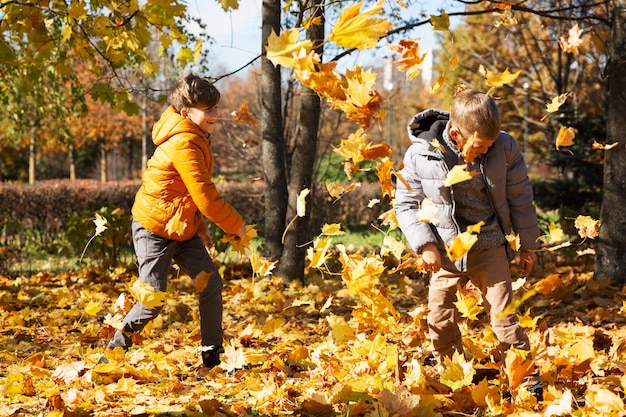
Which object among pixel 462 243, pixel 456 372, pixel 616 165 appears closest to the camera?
pixel 462 243

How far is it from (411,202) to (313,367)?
3.39ft

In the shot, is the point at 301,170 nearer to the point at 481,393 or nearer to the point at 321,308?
the point at 321,308

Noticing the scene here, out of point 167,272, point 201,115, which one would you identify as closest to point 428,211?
point 201,115

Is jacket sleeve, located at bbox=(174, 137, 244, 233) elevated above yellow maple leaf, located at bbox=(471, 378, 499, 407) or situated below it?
above

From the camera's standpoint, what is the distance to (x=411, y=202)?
273 centimetres

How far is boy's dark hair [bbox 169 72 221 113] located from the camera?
293 centimetres

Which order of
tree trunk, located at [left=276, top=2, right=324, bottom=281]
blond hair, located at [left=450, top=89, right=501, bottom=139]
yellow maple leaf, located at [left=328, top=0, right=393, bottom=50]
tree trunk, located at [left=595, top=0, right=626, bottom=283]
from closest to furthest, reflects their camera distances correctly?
yellow maple leaf, located at [left=328, top=0, right=393, bottom=50], blond hair, located at [left=450, top=89, right=501, bottom=139], tree trunk, located at [left=595, top=0, right=626, bottom=283], tree trunk, located at [left=276, top=2, right=324, bottom=281]

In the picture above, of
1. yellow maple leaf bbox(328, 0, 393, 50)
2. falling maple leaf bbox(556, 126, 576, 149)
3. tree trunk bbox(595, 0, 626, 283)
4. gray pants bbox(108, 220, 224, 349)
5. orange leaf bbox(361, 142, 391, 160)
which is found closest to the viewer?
yellow maple leaf bbox(328, 0, 393, 50)

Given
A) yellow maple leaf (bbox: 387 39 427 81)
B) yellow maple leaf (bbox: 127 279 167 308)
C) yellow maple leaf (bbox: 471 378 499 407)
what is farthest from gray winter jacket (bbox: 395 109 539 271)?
yellow maple leaf (bbox: 127 279 167 308)

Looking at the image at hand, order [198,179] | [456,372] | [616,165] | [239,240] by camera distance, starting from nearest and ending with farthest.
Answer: [456,372]
[198,179]
[239,240]
[616,165]

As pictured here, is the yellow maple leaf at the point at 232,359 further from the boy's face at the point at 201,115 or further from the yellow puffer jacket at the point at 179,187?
the boy's face at the point at 201,115

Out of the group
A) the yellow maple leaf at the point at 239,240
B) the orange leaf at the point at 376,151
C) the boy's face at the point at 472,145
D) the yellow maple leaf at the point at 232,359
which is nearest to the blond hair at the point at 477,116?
the boy's face at the point at 472,145

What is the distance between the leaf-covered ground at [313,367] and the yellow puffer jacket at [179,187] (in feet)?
1.92

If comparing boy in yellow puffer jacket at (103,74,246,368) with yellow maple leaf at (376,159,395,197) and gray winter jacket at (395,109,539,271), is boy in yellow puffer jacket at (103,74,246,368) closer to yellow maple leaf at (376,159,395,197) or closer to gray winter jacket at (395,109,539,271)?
yellow maple leaf at (376,159,395,197)
